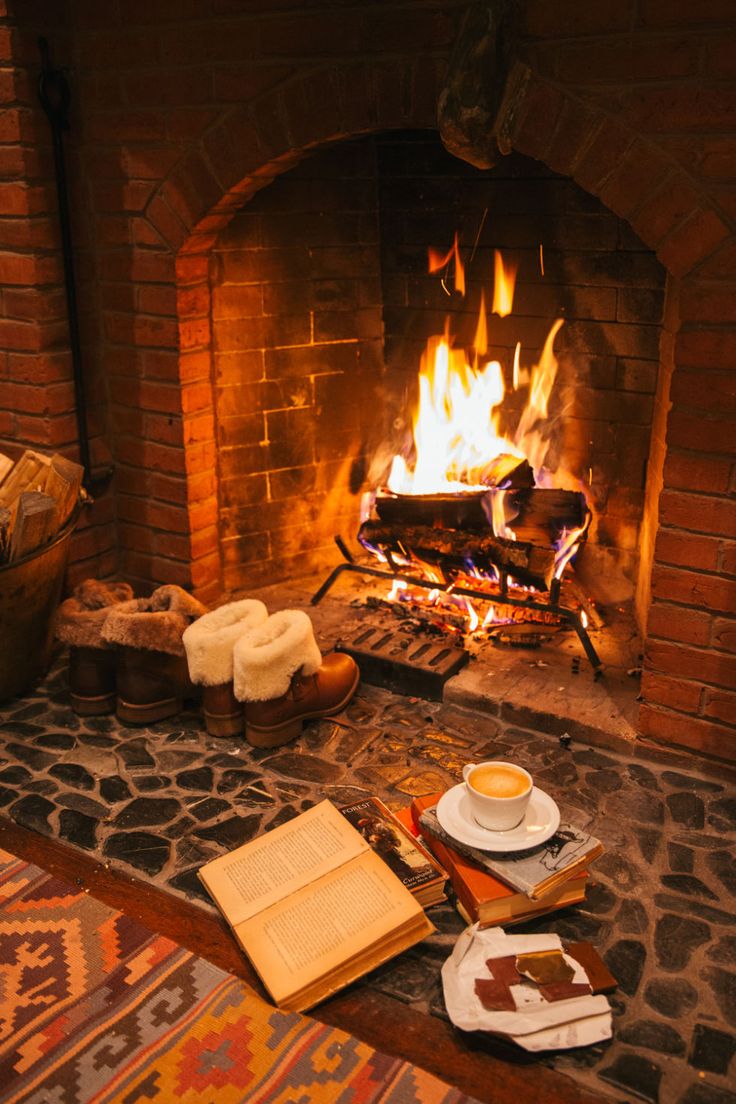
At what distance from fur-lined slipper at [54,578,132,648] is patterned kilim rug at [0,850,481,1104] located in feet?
2.92

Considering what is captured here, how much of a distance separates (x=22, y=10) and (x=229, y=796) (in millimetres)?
2324

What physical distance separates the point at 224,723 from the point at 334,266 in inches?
64.5

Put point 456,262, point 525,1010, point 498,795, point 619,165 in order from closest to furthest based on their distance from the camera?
point 525,1010
point 498,795
point 619,165
point 456,262

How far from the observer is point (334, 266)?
11.5ft

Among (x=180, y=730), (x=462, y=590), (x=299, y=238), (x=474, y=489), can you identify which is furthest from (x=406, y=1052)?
(x=299, y=238)

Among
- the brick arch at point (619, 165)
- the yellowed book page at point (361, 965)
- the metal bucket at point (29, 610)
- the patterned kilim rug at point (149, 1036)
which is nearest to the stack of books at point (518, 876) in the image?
the yellowed book page at point (361, 965)

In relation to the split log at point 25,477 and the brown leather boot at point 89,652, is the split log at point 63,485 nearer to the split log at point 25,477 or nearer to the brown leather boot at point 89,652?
the split log at point 25,477

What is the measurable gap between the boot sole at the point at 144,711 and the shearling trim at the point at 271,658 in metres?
0.31

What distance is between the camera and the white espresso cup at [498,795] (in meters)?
2.08

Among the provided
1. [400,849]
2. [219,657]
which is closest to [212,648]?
[219,657]

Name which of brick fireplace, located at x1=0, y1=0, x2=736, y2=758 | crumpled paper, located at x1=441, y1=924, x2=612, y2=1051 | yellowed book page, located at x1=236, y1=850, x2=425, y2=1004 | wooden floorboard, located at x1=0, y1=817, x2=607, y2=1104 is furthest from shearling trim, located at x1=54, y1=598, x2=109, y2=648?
crumpled paper, located at x1=441, y1=924, x2=612, y2=1051

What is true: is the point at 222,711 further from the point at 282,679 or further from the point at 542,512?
the point at 542,512

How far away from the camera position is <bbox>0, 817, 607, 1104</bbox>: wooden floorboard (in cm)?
178

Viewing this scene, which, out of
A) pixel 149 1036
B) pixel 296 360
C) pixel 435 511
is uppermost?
pixel 296 360
